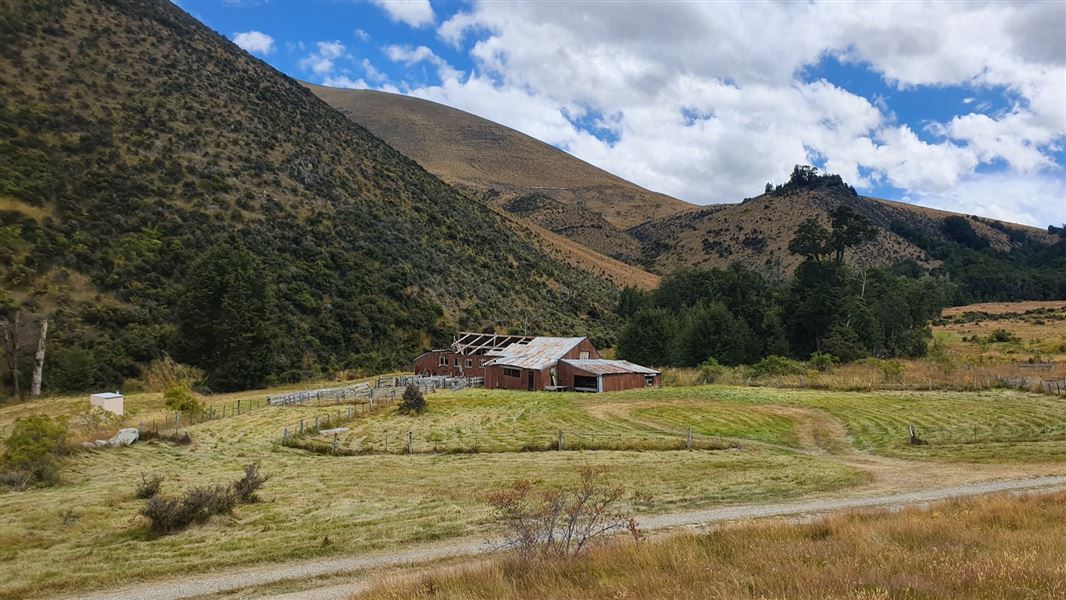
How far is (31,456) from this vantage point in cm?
2023

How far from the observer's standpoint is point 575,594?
6.82 metres

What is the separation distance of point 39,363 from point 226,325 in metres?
12.4

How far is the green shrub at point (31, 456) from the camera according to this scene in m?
19.6

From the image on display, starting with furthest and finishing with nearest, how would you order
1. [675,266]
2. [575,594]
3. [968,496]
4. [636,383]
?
[675,266] → [636,383] → [968,496] → [575,594]

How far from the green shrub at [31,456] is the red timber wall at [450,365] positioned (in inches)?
1470

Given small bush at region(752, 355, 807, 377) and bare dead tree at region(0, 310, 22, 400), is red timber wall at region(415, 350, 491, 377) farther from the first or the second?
bare dead tree at region(0, 310, 22, 400)

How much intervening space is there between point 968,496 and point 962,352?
58.2 m

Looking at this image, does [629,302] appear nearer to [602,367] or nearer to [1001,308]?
[602,367]

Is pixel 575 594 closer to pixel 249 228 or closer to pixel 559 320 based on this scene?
pixel 249 228

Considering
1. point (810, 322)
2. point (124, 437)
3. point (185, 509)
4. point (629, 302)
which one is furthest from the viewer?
point (629, 302)

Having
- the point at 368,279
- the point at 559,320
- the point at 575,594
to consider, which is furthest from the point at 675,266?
the point at 575,594

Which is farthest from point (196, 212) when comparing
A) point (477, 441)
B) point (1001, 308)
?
point (1001, 308)

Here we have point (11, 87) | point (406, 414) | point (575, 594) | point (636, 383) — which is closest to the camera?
point (575, 594)

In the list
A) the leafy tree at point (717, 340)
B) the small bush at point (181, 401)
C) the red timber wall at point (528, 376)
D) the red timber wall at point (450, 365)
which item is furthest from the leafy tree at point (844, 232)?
the small bush at point (181, 401)
